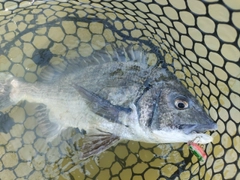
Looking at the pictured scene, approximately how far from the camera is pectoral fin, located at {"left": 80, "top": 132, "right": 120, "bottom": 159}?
97.3 inches

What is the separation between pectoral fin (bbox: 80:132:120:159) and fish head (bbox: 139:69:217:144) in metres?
0.30

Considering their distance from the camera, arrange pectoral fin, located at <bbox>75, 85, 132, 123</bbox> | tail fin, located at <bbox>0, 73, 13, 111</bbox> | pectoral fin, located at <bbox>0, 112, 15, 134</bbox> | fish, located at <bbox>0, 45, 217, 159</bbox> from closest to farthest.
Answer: fish, located at <bbox>0, 45, 217, 159</bbox>
pectoral fin, located at <bbox>75, 85, 132, 123</bbox>
tail fin, located at <bbox>0, 73, 13, 111</bbox>
pectoral fin, located at <bbox>0, 112, 15, 134</bbox>

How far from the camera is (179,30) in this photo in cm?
304

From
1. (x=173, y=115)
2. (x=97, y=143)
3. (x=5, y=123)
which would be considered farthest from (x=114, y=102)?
Answer: (x=5, y=123)

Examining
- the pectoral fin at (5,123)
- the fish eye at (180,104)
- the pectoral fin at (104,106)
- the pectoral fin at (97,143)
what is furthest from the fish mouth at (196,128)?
the pectoral fin at (5,123)

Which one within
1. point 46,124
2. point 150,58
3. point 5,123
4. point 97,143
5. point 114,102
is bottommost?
point 5,123

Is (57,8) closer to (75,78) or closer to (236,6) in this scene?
(75,78)

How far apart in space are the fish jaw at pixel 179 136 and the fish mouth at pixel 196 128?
21mm

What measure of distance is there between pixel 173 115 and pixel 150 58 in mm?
878

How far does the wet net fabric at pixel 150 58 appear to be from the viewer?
2918 millimetres

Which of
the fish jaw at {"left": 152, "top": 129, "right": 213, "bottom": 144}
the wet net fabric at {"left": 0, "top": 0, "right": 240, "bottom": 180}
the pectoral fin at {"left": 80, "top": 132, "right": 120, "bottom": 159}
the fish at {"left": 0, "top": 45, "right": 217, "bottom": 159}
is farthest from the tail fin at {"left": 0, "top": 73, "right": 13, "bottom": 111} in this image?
the fish jaw at {"left": 152, "top": 129, "right": 213, "bottom": 144}

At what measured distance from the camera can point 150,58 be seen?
3.05 m

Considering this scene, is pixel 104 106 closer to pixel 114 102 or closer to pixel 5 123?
pixel 114 102

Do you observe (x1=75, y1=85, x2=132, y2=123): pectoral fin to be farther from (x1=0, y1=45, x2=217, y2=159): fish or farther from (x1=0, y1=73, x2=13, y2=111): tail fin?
(x1=0, y1=73, x2=13, y2=111): tail fin
